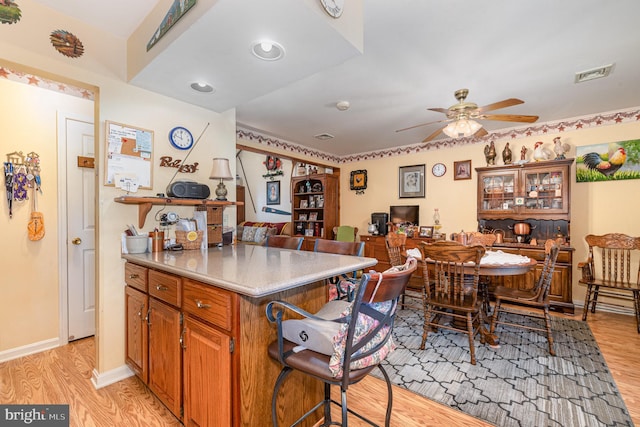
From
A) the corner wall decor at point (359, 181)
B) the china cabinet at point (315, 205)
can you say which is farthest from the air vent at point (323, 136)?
the corner wall decor at point (359, 181)

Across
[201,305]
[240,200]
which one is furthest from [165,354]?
[240,200]

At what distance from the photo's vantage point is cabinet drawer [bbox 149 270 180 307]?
4.92ft

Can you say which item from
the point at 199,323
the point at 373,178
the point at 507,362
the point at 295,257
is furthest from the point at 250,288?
the point at 373,178

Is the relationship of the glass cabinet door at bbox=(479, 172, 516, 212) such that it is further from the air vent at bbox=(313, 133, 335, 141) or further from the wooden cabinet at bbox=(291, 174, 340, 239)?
the wooden cabinet at bbox=(291, 174, 340, 239)

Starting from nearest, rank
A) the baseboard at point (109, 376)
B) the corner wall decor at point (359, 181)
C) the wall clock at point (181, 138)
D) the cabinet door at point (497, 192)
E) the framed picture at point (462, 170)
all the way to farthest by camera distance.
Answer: the baseboard at point (109, 376), the wall clock at point (181, 138), the cabinet door at point (497, 192), the framed picture at point (462, 170), the corner wall decor at point (359, 181)

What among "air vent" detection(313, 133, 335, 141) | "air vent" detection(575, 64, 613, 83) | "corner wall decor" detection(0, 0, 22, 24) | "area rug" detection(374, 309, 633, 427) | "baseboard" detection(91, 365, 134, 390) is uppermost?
"air vent" detection(575, 64, 613, 83)

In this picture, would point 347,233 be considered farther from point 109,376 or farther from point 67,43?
point 67,43

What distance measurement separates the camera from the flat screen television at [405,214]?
4.89 meters

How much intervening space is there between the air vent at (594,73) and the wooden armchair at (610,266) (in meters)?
1.86

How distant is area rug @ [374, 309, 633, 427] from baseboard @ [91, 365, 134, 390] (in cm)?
197

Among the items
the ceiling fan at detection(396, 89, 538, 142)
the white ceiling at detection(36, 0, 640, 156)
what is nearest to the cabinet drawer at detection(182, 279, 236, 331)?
the white ceiling at detection(36, 0, 640, 156)

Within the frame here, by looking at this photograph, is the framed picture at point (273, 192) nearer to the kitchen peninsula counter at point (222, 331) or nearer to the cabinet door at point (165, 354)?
the kitchen peninsula counter at point (222, 331)

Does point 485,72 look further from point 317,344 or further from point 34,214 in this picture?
point 34,214

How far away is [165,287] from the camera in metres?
1.58
